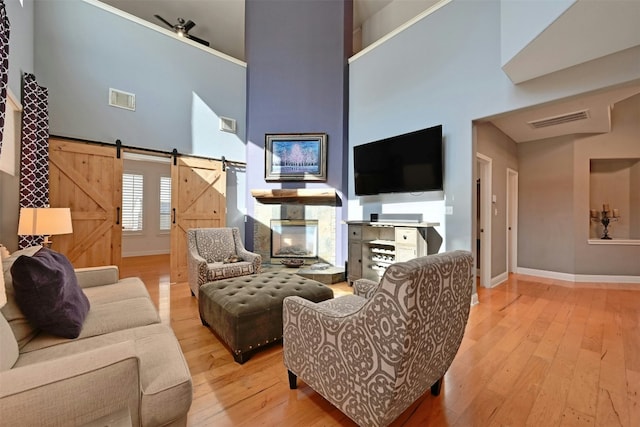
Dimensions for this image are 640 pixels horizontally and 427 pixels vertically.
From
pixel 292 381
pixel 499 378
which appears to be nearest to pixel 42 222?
pixel 292 381

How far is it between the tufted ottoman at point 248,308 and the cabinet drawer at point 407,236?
4.81ft

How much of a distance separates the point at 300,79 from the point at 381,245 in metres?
3.29

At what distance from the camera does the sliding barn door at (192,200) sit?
14.8 feet

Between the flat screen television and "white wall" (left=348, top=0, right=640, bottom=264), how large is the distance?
0.18m

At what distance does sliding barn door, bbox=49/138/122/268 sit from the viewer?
3586mm

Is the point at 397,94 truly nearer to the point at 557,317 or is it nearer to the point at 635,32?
the point at 635,32

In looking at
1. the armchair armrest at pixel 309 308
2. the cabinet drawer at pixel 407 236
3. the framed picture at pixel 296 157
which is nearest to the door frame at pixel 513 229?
the cabinet drawer at pixel 407 236

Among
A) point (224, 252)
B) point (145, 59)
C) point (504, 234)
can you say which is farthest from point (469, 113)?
point (145, 59)

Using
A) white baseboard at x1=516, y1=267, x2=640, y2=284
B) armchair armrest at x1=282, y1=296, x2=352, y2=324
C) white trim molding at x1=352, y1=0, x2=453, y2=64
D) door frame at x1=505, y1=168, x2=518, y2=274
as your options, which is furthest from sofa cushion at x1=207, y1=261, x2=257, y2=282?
white baseboard at x1=516, y1=267, x2=640, y2=284

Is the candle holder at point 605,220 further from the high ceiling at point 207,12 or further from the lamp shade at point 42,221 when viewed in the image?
the lamp shade at point 42,221

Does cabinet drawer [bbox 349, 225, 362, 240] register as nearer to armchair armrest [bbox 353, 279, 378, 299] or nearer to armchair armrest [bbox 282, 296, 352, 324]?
armchair armrest [bbox 353, 279, 378, 299]

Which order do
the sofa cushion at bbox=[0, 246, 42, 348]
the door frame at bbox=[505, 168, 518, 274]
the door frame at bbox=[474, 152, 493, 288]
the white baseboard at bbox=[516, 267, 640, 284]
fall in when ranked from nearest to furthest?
the sofa cushion at bbox=[0, 246, 42, 348]
the door frame at bbox=[474, 152, 493, 288]
the white baseboard at bbox=[516, 267, 640, 284]
the door frame at bbox=[505, 168, 518, 274]

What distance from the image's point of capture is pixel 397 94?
13.0ft

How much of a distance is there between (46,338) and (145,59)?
4.43 metres
